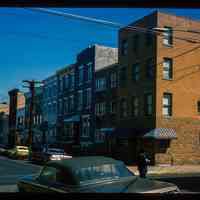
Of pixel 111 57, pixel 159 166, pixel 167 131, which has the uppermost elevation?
pixel 111 57

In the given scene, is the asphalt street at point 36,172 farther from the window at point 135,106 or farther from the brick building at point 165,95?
the window at point 135,106

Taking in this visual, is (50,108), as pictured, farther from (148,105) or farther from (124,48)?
(148,105)

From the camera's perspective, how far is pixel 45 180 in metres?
8.48

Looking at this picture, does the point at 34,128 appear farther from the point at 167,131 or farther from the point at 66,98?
the point at 167,131

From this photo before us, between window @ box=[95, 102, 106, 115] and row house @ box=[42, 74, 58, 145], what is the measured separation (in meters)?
12.4

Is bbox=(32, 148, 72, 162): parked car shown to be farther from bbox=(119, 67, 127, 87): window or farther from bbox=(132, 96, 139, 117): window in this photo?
bbox=(119, 67, 127, 87): window

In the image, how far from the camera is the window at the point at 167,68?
37.3 metres

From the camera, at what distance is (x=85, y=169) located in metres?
8.13

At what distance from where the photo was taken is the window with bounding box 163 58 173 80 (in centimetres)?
3728

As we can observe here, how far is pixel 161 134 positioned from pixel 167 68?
5785 mm

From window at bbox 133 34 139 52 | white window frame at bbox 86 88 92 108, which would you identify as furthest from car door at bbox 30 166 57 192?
white window frame at bbox 86 88 92 108

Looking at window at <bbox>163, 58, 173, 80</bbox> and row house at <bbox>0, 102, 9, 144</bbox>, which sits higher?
window at <bbox>163, 58, 173, 80</bbox>

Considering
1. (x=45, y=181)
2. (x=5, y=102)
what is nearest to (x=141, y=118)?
Result: (x=45, y=181)
